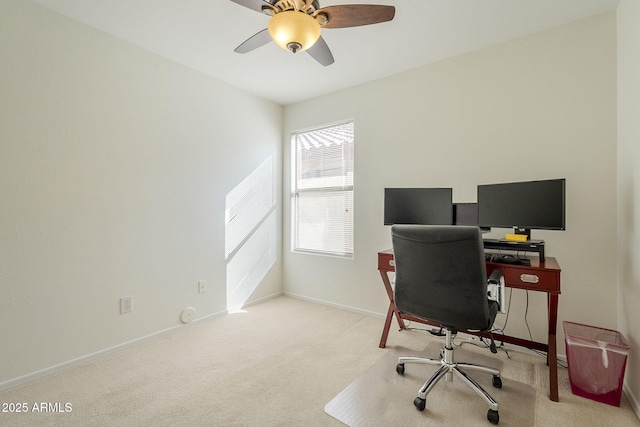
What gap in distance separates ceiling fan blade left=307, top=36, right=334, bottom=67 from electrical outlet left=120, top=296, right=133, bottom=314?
2.34 meters

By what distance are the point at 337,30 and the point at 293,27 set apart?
2.92 ft

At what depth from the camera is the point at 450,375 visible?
193 cm

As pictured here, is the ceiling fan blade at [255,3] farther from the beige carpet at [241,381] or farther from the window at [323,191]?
the beige carpet at [241,381]

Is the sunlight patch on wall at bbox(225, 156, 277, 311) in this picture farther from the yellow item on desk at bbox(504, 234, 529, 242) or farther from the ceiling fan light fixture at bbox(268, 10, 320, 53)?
the yellow item on desk at bbox(504, 234, 529, 242)

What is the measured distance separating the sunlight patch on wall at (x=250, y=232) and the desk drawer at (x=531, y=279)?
8.35 ft

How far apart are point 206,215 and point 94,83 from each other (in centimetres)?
137

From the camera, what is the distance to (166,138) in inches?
104

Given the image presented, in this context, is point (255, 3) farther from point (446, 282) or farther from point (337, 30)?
point (446, 282)

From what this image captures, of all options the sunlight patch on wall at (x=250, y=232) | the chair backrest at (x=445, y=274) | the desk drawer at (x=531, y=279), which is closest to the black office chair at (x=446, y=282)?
the chair backrest at (x=445, y=274)

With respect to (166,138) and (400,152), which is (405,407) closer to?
(400,152)

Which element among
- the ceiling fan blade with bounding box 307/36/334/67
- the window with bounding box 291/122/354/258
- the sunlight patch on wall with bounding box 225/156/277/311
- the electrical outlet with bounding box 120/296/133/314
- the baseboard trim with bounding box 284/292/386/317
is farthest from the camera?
the window with bounding box 291/122/354/258

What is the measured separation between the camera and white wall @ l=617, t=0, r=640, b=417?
166 cm

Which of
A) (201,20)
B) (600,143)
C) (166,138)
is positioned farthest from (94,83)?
(600,143)

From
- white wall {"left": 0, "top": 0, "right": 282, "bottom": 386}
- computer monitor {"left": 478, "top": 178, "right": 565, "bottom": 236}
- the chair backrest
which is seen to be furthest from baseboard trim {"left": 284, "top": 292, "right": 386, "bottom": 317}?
computer monitor {"left": 478, "top": 178, "right": 565, "bottom": 236}
